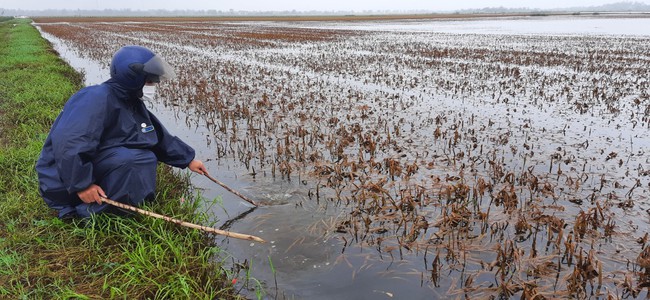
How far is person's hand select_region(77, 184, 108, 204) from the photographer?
3.46m

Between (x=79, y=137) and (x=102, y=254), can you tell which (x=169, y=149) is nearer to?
(x=79, y=137)

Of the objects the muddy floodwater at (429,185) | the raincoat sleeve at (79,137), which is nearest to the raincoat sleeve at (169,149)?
the muddy floodwater at (429,185)

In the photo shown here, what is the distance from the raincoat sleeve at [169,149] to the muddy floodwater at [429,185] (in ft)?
1.84

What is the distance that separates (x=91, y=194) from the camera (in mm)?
3488

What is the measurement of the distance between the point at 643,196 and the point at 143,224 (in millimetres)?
5740

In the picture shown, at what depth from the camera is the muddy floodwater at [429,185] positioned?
371 centimetres

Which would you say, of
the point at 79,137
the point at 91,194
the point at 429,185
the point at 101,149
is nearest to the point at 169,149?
the point at 101,149

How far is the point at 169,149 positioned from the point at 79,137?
1.09 metres

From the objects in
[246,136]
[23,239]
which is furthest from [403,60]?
[23,239]

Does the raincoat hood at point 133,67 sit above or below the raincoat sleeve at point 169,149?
above

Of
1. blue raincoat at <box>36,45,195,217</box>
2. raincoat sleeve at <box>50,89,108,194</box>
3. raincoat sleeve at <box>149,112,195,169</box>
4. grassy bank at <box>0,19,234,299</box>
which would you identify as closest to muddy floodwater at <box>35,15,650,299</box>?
grassy bank at <box>0,19,234,299</box>

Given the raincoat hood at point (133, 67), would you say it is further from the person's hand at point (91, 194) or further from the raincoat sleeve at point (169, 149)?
the person's hand at point (91, 194)

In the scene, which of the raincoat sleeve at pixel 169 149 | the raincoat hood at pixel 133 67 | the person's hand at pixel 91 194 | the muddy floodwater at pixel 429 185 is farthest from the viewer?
the raincoat sleeve at pixel 169 149

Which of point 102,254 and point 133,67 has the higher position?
point 133,67
